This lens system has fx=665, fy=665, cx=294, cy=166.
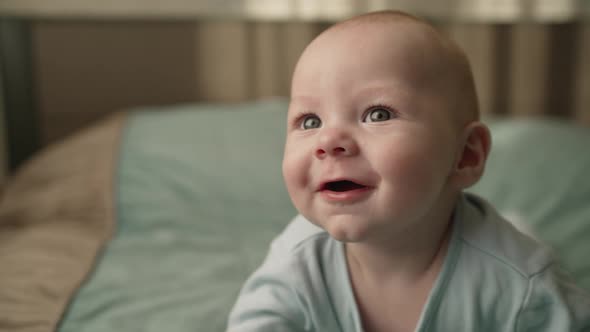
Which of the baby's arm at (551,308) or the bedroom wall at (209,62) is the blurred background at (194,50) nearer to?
the bedroom wall at (209,62)

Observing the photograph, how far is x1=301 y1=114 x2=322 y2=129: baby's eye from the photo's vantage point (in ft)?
2.68

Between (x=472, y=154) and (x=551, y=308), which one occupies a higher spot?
(x=472, y=154)

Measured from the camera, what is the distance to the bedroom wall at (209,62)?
2156mm

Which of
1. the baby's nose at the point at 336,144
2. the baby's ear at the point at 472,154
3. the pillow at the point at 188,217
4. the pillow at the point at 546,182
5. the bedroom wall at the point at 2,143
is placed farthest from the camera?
the bedroom wall at the point at 2,143

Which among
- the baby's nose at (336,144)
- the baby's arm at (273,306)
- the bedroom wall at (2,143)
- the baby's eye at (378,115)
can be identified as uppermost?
the baby's eye at (378,115)

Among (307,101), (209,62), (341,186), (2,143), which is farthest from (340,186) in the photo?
(2,143)

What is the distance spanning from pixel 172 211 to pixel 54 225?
0.27 m

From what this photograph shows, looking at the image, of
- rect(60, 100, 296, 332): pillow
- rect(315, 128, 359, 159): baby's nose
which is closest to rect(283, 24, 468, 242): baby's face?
rect(315, 128, 359, 159): baby's nose

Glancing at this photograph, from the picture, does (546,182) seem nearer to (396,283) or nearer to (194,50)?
(396,283)

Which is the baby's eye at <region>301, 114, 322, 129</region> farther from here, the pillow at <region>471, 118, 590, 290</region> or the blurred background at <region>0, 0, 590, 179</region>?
the blurred background at <region>0, 0, 590, 179</region>

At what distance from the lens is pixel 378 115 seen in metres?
0.77

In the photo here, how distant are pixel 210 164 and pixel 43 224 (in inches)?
16.4

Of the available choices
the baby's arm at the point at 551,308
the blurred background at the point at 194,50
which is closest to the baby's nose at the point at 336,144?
the baby's arm at the point at 551,308

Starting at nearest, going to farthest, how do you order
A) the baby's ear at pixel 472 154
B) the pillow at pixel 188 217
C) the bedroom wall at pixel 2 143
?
the baby's ear at pixel 472 154, the pillow at pixel 188 217, the bedroom wall at pixel 2 143
